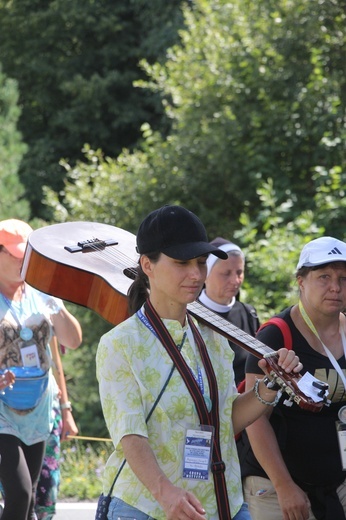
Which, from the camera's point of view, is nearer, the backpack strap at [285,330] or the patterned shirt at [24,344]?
the backpack strap at [285,330]

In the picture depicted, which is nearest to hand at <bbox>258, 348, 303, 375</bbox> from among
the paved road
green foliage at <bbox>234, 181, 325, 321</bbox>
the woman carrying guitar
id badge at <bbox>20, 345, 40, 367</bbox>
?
the woman carrying guitar

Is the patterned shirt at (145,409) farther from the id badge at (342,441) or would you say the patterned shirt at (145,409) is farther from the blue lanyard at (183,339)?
the id badge at (342,441)

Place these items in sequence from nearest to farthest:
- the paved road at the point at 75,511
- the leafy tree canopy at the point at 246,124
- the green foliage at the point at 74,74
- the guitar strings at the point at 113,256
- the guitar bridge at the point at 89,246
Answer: the guitar strings at the point at 113,256 < the guitar bridge at the point at 89,246 < the paved road at the point at 75,511 < the leafy tree canopy at the point at 246,124 < the green foliage at the point at 74,74

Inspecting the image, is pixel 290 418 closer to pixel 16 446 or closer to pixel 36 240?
pixel 36 240

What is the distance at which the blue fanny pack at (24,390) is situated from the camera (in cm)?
568

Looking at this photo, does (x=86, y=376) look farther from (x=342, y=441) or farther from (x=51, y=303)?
(x=342, y=441)

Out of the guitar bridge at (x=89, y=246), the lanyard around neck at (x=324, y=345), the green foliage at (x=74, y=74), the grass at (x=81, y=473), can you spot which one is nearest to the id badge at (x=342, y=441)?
the lanyard around neck at (x=324, y=345)

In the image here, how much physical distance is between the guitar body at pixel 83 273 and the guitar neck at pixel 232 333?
2.77 ft

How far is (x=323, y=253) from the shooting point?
Answer: 4410 millimetres

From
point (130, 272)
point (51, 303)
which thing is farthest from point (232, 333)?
point (51, 303)

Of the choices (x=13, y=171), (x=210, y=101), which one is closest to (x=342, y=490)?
(x=210, y=101)

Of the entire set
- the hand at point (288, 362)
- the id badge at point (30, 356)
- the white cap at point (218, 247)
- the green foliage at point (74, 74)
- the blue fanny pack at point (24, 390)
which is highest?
the hand at point (288, 362)

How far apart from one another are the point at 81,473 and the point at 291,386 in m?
6.15

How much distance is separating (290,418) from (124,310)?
823mm
